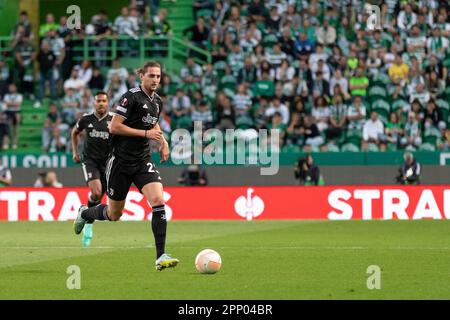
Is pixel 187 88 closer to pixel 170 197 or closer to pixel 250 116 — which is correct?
pixel 250 116

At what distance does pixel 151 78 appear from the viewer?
41.4ft

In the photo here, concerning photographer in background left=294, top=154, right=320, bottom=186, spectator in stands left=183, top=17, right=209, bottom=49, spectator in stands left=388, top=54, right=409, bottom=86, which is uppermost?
spectator in stands left=183, top=17, right=209, bottom=49

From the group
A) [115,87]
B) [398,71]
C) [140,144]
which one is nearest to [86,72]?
[115,87]

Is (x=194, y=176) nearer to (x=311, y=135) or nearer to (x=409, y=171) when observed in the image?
(x=311, y=135)

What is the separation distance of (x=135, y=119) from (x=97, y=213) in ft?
6.86

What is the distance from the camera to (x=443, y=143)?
84.3 ft

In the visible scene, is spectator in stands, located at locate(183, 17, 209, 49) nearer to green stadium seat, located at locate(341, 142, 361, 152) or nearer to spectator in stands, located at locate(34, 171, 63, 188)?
green stadium seat, located at locate(341, 142, 361, 152)

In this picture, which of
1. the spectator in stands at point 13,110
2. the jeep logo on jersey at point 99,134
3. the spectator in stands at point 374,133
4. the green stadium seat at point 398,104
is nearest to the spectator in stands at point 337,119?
the spectator in stands at point 374,133

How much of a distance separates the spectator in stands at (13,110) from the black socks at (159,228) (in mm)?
16267

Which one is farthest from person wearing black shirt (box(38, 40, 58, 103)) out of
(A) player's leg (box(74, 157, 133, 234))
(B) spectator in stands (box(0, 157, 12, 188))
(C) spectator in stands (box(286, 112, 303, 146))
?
(A) player's leg (box(74, 157, 133, 234))

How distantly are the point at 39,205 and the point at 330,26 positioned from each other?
882 centimetres

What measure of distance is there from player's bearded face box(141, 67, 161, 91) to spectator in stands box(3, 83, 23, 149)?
16.0m

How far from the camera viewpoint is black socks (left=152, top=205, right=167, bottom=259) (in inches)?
485

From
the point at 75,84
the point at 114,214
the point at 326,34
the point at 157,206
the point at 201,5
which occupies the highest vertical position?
the point at 201,5
